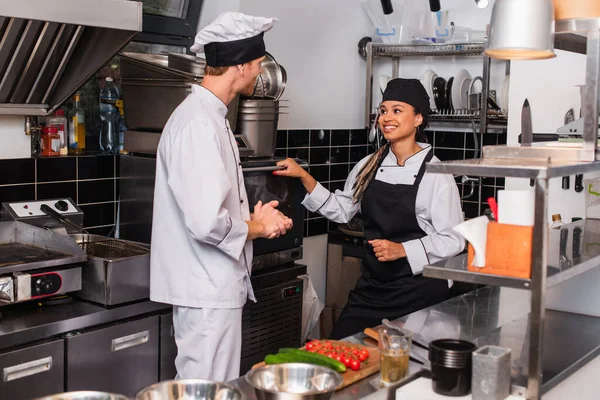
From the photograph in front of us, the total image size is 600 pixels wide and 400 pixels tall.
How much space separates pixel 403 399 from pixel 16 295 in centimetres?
157

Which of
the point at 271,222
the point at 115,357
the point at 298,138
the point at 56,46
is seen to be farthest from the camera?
the point at 298,138

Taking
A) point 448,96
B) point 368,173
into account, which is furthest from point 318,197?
point 448,96

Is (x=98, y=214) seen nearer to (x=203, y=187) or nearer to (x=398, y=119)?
(x=203, y=187)

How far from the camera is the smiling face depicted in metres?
3.44

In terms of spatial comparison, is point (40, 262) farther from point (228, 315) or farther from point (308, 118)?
point (308, 118)

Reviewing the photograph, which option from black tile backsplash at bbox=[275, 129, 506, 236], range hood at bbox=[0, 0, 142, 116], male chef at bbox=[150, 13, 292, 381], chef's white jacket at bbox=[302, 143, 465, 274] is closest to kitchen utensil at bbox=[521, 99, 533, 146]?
chef's white jacket at bbox=[302, 143, 465, 274]

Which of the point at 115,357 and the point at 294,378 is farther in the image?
the point at 115,357

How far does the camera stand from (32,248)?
3250 mm

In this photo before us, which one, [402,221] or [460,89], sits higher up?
[460,89]

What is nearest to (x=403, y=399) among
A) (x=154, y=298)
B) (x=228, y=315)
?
(x=228, y=315)

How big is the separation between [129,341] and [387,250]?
43.9 inches

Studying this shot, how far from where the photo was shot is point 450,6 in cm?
541

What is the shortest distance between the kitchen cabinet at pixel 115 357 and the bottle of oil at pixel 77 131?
1068 millimetres

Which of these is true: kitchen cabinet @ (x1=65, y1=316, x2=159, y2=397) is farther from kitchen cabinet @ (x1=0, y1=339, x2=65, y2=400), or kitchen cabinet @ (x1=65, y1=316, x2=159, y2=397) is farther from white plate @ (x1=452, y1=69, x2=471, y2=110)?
white plate @ (x1=452, y1=69, x2=471, y2=110)
